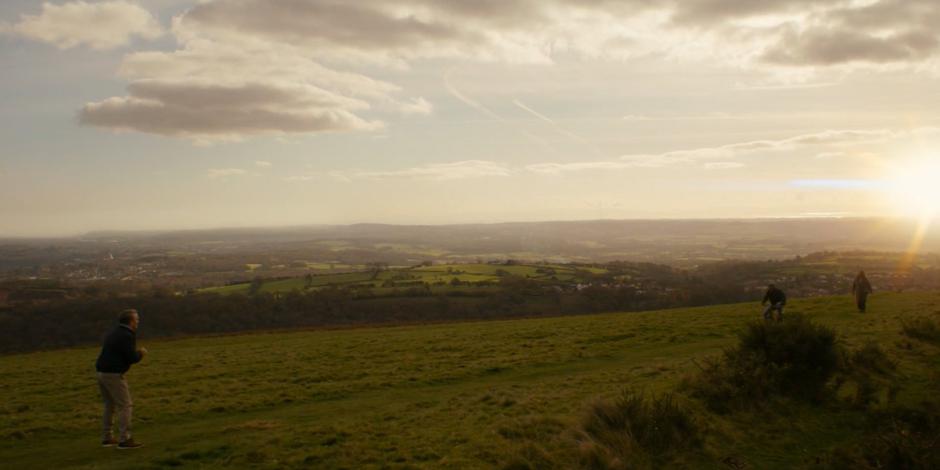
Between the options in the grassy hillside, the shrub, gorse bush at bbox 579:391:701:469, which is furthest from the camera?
the shrub

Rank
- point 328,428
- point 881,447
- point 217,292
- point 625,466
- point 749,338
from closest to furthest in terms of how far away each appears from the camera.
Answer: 1. point 625,466
2. point 881,447
3. point 328,428
4. point 749,338
5. point 217,292

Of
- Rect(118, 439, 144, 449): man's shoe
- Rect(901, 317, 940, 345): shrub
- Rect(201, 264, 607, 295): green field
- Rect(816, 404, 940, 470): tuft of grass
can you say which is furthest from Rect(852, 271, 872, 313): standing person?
Rect(201, 264, 607, 295): green field

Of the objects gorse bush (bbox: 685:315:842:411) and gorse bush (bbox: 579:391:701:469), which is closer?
gorse bush (bbox: 579:391:701:469)

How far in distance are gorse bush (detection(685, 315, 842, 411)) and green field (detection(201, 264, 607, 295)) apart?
59615mm

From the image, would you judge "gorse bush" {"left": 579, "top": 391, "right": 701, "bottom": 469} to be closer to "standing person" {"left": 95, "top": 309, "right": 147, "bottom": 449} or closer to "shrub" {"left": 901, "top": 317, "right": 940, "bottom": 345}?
"standing person" {"left": 95, "top": 309, "right": 147, "bottom": 449}

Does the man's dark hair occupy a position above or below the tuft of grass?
above

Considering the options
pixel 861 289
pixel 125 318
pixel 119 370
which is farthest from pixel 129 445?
pixel 861 289

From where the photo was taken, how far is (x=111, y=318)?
2441 inches

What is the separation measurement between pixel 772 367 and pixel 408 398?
9171 millimetres

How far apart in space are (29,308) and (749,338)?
77.2m

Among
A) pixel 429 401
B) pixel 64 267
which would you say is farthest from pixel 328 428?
pixel 64 267

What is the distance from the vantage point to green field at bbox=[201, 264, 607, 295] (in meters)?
77.9

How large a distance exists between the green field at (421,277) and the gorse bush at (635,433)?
204 ft

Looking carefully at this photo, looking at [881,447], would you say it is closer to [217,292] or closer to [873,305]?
[873,305]
